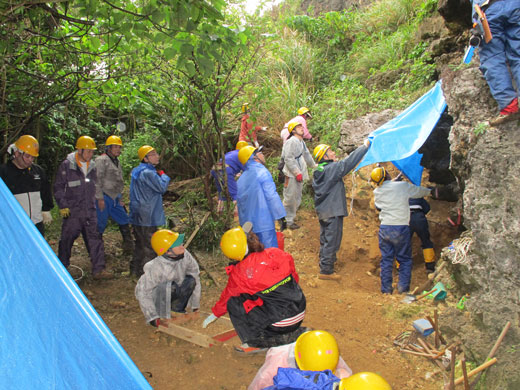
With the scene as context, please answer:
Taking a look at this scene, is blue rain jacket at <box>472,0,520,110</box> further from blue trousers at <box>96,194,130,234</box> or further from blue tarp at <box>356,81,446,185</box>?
blue trousers at <box>96,194,130,234</box>

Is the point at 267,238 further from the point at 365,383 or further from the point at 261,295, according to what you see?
the point at 365,383

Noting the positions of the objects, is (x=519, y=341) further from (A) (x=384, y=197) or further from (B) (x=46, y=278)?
(B) (x=46, y=278)

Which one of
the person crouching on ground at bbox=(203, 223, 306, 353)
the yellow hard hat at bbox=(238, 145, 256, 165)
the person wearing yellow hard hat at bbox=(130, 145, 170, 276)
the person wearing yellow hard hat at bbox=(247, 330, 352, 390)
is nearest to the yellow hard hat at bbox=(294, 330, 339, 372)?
the person wearing yellow hard hat at bbox=(247, 330, 352, 390)

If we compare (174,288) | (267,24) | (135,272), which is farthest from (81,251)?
(267,24)

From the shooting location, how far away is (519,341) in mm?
3193

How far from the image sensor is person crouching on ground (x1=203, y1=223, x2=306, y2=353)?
3.42 meters

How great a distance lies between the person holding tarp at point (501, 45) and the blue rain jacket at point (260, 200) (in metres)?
2.63

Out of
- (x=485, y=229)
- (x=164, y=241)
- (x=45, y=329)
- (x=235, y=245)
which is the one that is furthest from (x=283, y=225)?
(x=45, y=329)

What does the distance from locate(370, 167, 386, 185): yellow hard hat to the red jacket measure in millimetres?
2376

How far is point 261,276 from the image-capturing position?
134 inches

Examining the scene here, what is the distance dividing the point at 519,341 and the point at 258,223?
118 inches

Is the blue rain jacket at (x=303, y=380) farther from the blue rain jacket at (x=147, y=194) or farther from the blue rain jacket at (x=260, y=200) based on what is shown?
the blue rain jacket at (x=147, y=194)

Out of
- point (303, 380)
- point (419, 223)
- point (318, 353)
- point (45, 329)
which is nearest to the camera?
point (45, 329)

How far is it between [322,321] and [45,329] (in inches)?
136
